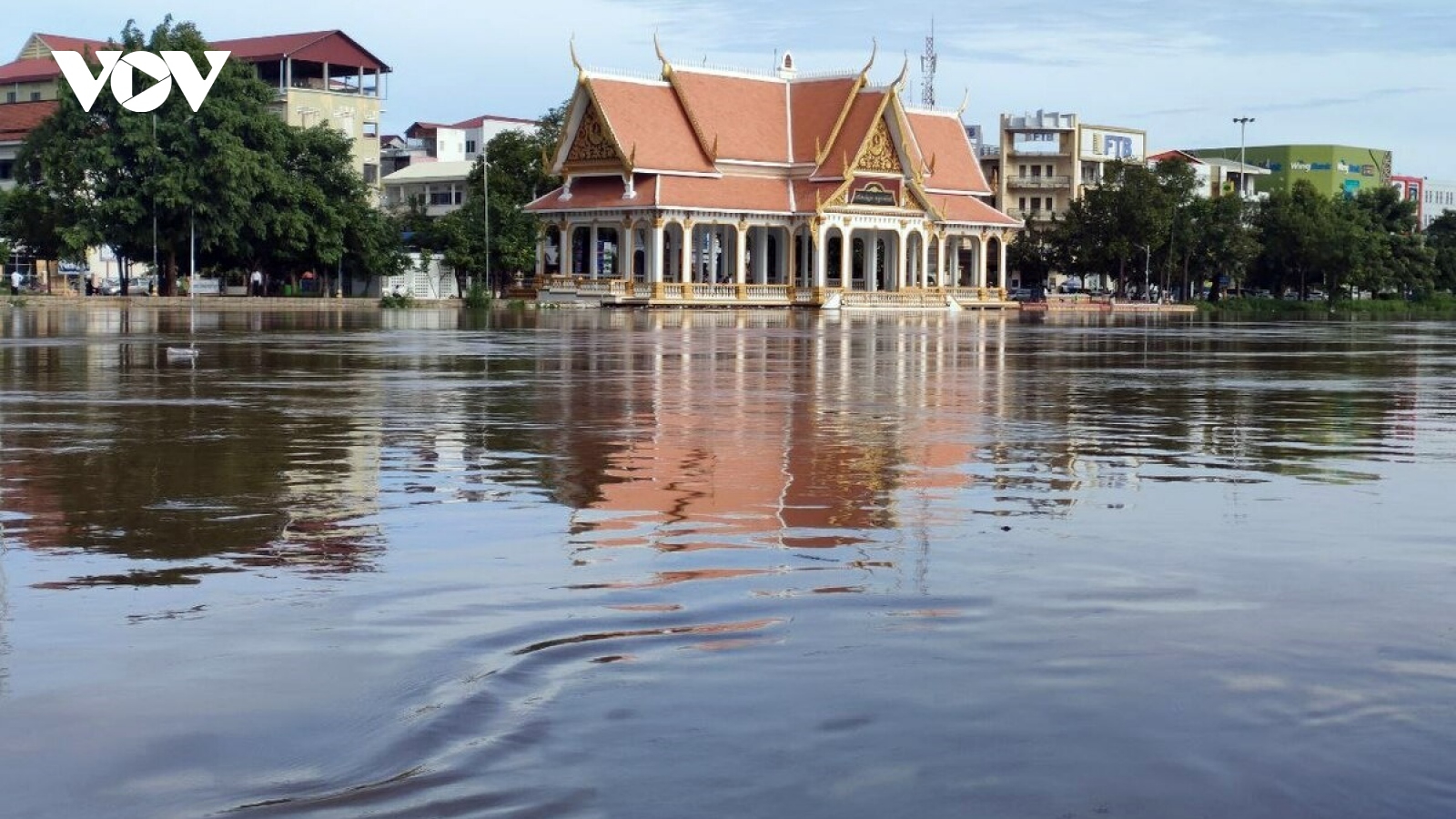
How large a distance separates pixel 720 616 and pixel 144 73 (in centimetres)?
6538

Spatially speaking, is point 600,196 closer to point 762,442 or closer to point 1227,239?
point 1227,239

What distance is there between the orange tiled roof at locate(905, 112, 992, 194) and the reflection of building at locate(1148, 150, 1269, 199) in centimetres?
5082

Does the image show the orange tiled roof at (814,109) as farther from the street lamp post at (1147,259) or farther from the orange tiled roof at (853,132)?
the street lamp post at (1147,259)

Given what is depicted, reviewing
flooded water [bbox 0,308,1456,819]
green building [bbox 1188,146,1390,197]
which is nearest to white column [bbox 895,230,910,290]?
flooded water [bbox 0,308,1456,819]

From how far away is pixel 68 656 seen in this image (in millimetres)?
5484

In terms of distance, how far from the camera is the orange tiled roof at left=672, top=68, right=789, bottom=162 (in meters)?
76.9

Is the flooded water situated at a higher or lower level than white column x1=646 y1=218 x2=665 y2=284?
lower

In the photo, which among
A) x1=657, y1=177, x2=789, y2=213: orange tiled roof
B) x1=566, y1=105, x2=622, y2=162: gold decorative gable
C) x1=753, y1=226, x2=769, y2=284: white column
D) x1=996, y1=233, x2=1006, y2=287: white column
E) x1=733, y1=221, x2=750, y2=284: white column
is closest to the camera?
x1=657, y1=177, x2=789, y2=213: orange tiled roof

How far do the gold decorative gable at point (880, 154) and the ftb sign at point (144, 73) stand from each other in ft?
83.6

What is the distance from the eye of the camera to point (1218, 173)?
5950 inches

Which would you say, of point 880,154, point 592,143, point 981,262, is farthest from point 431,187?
point 880,154

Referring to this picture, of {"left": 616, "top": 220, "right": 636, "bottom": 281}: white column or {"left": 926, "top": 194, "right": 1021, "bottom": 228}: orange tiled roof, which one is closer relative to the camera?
{"left": 616, "top": 220, "right": 636, "bottom": 281}: white column

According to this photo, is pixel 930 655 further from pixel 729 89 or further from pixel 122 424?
pixel 729 89

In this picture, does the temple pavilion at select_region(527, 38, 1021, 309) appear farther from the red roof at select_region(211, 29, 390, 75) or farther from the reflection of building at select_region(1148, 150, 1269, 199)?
the reflection of building at select_region(1148, 150, 1269, 199)
